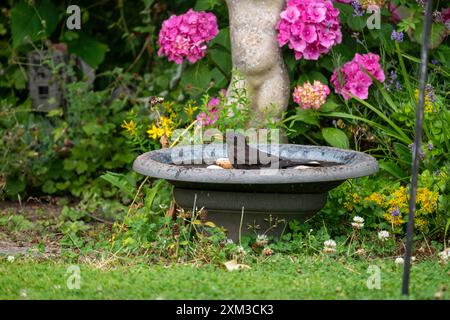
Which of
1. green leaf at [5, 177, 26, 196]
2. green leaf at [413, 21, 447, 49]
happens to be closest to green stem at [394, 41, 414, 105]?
green leaf at [413, 21, 447, 49]

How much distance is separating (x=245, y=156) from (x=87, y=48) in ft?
8.34

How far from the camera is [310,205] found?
4.09m

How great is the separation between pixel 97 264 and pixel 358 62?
2.02 m

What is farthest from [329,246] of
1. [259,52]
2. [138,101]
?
[138,101]

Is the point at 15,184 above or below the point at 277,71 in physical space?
below

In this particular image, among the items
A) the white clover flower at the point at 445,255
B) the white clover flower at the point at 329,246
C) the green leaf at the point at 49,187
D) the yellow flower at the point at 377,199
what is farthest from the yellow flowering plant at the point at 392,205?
the green leaf at the point at 49,187

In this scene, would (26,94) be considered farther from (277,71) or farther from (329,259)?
(329,259)

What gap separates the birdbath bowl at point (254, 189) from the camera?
383 cm

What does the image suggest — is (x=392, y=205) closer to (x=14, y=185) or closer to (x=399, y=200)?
(x=399, y=200)

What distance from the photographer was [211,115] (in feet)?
14.9

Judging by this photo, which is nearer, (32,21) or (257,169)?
(257,169)

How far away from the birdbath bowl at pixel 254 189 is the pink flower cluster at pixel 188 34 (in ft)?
3.29

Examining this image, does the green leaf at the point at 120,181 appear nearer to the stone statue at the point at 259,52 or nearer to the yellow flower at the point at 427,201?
the stone statue at the point at 259,52

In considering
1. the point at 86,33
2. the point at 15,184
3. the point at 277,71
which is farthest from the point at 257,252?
the point at 86,33
